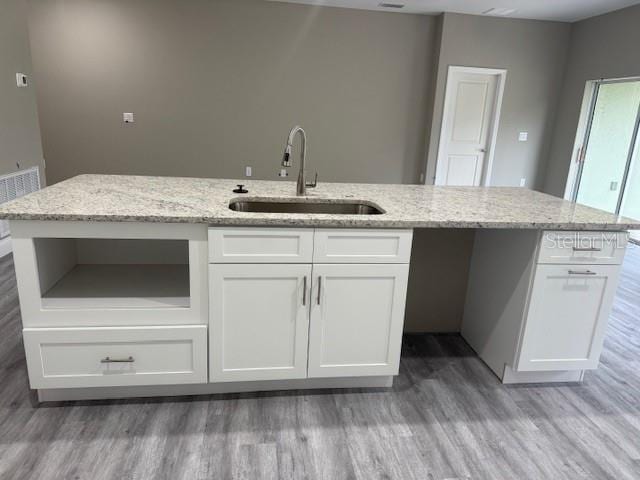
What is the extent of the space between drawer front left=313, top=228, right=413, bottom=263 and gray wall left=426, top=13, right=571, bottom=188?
4.28 m

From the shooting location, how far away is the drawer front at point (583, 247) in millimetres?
2041

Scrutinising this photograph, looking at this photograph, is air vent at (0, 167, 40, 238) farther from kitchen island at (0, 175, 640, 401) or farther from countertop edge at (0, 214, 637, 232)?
countertop edge at (0, 214, 637, 232)

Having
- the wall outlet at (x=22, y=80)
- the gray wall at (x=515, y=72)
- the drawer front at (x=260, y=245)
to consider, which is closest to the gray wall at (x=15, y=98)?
the wall outlet at (x=22, y=80)

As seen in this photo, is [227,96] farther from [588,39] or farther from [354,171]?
[588,39]

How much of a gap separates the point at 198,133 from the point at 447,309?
4.12 meters

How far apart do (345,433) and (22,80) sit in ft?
14.3

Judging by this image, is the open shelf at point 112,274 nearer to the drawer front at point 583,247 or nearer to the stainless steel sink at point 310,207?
the stainless steel sink at point 310,207

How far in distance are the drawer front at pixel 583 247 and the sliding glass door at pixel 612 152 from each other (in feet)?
13.6

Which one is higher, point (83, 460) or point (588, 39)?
point (588, 39)

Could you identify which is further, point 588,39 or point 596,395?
point 588,39

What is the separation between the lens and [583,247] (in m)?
2.07

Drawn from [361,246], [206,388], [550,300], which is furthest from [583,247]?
[206,388]

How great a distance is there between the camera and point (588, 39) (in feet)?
18.2

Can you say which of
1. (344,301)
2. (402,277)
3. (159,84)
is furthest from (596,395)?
(159,84)
